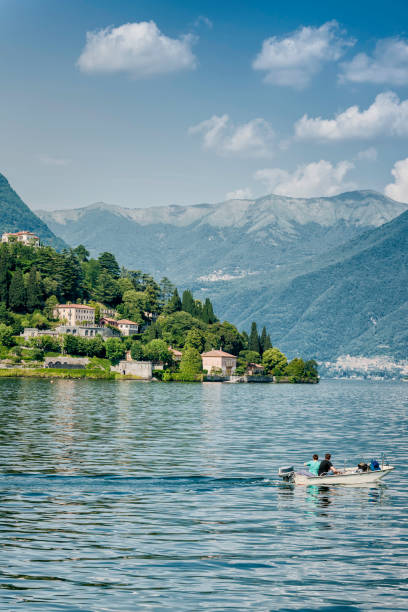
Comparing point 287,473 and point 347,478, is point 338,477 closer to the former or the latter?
point 347,478

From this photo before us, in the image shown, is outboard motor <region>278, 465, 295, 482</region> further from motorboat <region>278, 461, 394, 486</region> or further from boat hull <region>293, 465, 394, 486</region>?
boat hull <region>293, 465, 394, 486</region>

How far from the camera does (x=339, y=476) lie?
47.0 metres

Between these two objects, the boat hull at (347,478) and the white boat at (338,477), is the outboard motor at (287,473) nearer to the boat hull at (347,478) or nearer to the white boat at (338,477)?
the white boat at (338,477)

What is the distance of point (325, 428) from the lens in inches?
3593

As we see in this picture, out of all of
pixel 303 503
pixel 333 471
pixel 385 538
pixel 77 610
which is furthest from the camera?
pixel 333 471

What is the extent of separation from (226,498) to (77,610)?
19.0m

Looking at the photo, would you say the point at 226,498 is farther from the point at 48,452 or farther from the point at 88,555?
the point at 48,452

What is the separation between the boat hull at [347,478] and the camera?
4641 centimetres

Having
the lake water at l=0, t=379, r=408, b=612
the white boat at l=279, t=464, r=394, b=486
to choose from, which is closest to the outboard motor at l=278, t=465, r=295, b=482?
the white boat at l=279, t=464, r=394, b=486

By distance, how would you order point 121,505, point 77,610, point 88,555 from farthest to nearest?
point 121,505
point 88,555
point 77,610

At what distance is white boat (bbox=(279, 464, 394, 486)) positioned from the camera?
46438 millimetres

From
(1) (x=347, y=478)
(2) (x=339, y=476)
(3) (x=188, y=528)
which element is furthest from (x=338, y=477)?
(3) (x=188, y=528)

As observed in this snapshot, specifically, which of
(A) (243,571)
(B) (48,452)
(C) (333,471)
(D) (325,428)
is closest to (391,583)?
(A) (243,571)

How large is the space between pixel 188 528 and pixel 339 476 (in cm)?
1565
